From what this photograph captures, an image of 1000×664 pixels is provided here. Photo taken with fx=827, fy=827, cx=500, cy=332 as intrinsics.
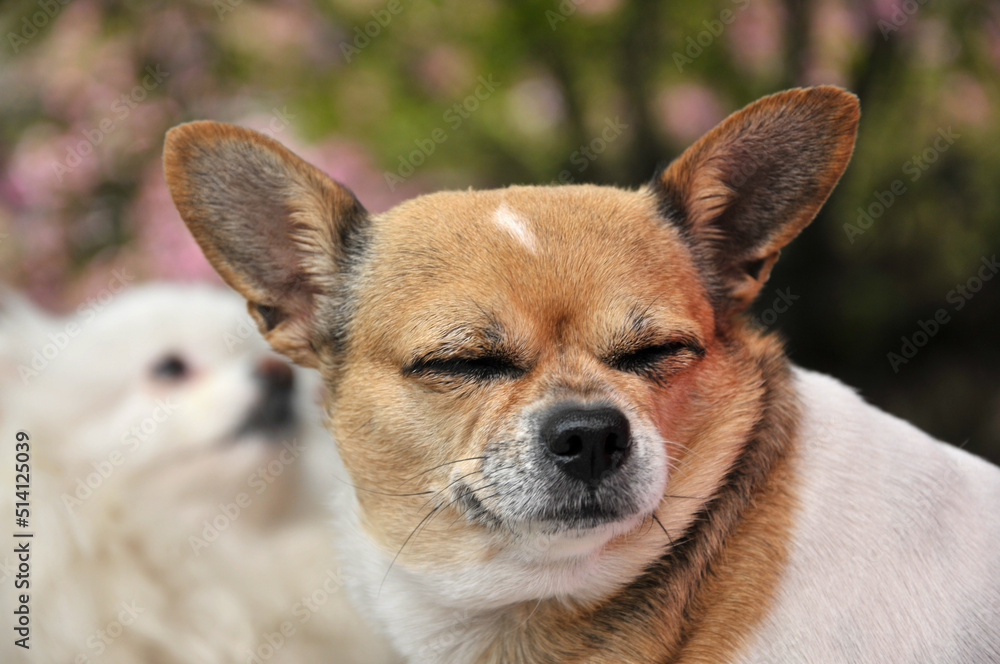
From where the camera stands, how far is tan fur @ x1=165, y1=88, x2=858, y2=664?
71.3 inches

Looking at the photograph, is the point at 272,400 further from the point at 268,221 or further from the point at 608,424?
the point at 608,424

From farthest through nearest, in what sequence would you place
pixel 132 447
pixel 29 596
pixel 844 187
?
pixel 844 187 < pixel 132 447 < pixel 29 596

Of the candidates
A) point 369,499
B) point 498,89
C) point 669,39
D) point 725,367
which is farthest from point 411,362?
point 669,39

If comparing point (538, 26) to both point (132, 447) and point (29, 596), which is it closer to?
point (132, 447)

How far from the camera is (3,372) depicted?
106 inches

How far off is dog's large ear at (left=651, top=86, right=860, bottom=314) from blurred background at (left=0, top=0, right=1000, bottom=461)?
183 cm

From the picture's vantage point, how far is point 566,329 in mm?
1818

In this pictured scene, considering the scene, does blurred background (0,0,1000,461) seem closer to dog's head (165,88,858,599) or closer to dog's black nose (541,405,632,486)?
dog's head (165,88,858,599)

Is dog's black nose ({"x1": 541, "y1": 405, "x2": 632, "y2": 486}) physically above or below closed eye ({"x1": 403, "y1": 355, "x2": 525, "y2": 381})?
below

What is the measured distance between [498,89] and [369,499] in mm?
2363

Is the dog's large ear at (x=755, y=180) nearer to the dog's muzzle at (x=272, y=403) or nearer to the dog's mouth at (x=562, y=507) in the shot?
the dog's mouth at (x=562, y=507)

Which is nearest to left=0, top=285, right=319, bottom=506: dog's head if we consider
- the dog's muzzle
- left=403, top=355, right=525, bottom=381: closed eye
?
the dog's muzzle

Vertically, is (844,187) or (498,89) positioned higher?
(498,89)

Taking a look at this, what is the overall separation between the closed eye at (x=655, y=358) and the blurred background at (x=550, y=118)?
2.03m
